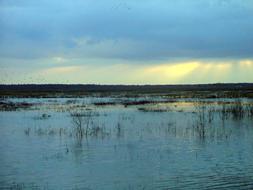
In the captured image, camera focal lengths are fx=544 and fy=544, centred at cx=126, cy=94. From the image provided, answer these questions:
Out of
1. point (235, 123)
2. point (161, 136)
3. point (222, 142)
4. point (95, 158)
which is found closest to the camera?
point (95, 158)

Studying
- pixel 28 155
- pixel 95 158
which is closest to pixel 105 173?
pixel 95 158

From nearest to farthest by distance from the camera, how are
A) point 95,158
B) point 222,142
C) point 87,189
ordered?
point 87,189
point 95,158
point 222,142

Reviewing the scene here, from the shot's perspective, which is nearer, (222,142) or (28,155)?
(28,155)

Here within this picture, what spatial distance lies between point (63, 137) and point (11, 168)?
286 inches

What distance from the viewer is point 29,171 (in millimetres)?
15484

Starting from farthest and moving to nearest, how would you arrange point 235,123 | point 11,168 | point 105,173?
point 235,123
point 11,168
point 105,173

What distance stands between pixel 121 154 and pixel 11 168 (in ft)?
12.8

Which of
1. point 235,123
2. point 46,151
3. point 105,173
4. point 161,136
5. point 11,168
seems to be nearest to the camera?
point 105,173

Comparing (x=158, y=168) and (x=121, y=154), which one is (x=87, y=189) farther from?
(x=121, y=154)

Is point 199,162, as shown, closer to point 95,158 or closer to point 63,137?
point 95,158

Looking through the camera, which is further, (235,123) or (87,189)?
(235,123)

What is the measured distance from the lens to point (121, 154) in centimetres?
1817

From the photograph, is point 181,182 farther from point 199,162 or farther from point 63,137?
point 63,137

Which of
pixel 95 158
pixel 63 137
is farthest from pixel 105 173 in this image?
pixel 63 137
